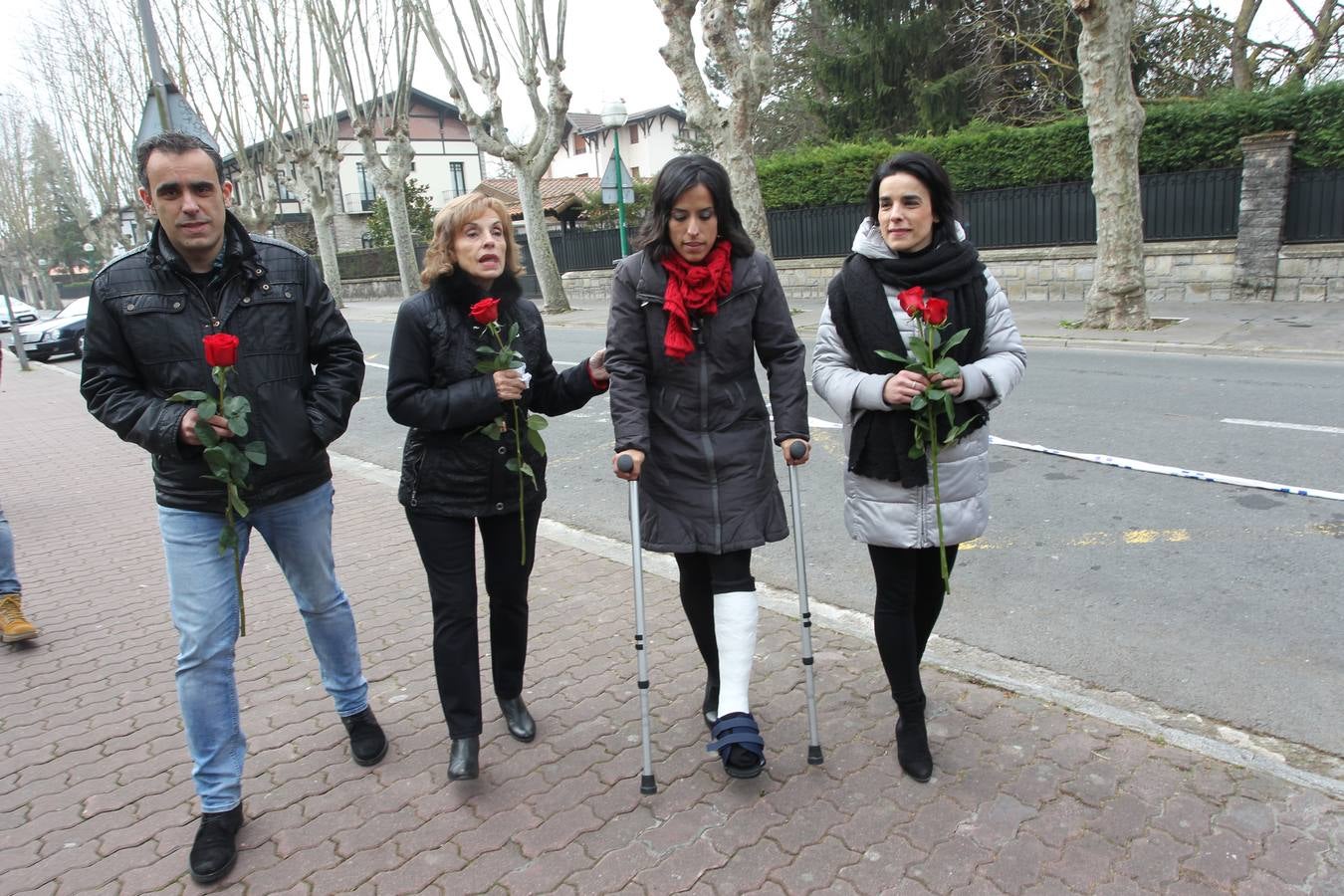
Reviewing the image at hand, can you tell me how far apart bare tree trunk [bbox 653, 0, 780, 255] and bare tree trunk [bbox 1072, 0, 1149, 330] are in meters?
5.64

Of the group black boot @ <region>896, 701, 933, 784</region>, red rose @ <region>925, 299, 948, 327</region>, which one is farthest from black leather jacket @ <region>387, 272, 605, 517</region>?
black boot @ <region>896, 701, 933, 784</region>

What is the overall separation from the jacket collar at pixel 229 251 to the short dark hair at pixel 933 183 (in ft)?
6.26

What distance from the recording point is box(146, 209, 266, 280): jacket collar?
9.18 feet

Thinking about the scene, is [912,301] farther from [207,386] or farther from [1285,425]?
[1285,425]

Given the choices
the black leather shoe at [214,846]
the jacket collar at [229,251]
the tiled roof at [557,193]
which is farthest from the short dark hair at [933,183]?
the tiled roof at [557,193]

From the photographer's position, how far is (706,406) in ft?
9.93

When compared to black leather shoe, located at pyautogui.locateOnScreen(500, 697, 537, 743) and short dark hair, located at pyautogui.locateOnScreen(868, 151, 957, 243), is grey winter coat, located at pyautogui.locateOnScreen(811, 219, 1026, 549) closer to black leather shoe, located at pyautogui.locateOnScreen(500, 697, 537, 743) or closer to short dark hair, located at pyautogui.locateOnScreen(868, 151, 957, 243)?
short dark hair, located at pyautogui.locateOnScreen(868, 151, 957, 243)

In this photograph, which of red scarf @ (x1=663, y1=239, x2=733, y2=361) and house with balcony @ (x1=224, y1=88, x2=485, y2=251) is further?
house with balcony @ (x1=224, y1=88, x2=485, y2=251)

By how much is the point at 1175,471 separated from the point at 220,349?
5.85 metres

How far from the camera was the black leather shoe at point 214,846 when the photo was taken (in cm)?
272

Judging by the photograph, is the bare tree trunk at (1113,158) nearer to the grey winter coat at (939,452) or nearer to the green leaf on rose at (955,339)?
the grey winter coat at (939,452)

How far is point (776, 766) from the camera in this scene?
10.3 feet

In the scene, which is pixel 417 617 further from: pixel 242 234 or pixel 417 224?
pixel 417 224

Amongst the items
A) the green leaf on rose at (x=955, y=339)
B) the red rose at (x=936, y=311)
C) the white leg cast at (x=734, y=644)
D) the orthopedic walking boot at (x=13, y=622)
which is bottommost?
the orthopedic walking boot at (x=13, y=622)
